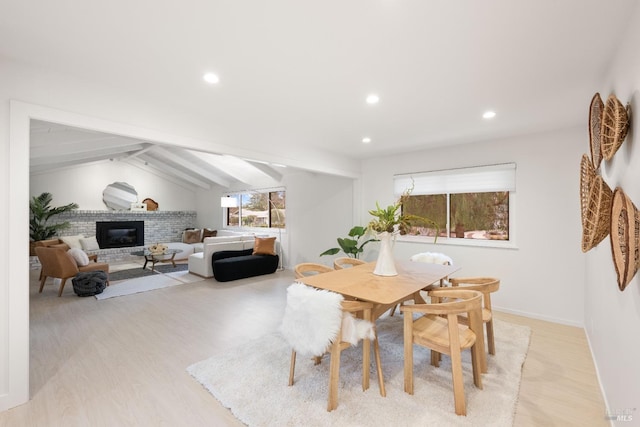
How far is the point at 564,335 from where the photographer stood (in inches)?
121

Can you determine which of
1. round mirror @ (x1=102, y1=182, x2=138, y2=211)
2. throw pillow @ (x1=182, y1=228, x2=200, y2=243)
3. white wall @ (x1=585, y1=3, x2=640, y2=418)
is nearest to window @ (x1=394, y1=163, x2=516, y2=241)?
white wall @ (x1=585, y1=3, x2=640, y2=418)

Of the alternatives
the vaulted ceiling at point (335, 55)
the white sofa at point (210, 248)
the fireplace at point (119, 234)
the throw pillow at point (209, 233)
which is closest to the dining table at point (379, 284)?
the vaulted ceiling at point (335, 55)

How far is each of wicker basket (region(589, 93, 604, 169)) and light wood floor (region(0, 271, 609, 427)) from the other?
67.0 inches

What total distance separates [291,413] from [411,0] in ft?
8.22

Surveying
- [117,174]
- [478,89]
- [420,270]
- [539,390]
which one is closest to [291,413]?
[420,270]

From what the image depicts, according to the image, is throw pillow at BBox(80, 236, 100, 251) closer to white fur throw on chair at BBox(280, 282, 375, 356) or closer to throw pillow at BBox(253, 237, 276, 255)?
throw pillow at BBox(253, 237, 276, 255)

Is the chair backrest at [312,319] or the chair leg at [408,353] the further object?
the chair leg at [408,353]

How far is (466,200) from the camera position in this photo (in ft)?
13.9

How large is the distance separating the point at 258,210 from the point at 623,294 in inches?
281

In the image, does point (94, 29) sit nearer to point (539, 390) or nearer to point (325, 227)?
point (539, 390)

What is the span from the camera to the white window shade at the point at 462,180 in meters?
3.78

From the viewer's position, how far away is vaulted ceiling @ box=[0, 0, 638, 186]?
4.91 feet

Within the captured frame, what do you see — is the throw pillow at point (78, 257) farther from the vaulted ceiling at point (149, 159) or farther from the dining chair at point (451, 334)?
the dining chair at point (451, 334)

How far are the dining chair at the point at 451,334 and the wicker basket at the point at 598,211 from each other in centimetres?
73
